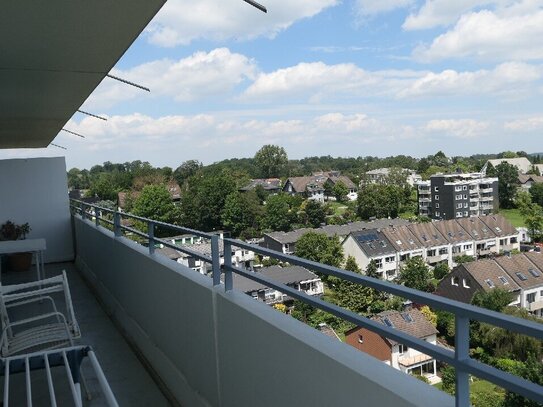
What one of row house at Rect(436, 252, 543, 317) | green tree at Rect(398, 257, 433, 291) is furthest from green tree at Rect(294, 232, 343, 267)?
row house at Rect(436, 252, 543, 317)

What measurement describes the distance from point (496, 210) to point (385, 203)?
16276 mm

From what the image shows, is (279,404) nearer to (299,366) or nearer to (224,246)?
(299,366)

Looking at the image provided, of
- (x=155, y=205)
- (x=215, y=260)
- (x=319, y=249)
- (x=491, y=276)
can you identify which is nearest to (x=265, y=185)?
(x=155, y=205)

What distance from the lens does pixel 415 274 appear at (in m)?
41.1

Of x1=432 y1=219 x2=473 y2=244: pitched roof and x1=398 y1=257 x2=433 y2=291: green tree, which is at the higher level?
x1=432 y1=219 x2=473 y2=244: pitched roof

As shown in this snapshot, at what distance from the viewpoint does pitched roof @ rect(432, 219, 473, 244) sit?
50531 mm

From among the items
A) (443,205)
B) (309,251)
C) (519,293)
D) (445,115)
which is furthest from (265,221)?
(445,115)

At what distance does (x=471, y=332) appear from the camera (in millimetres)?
1224

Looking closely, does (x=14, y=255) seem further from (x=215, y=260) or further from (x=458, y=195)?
(x=458, y=195)

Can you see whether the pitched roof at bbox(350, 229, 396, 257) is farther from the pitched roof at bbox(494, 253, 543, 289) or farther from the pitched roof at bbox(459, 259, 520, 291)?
the pitched roof at bbox(494, 253, 543, 289)

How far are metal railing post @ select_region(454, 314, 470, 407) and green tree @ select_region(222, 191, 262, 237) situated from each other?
161 ft

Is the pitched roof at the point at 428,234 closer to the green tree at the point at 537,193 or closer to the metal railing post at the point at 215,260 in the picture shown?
the green tree at the point at 537,193

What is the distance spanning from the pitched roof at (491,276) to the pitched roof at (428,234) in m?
14.7

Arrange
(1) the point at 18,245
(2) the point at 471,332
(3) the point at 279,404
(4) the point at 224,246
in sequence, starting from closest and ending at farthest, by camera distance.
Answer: (2) the point at 471,332, (3) the point at 279,404, (4) the point at 224,246, (1) the point at 18,245
